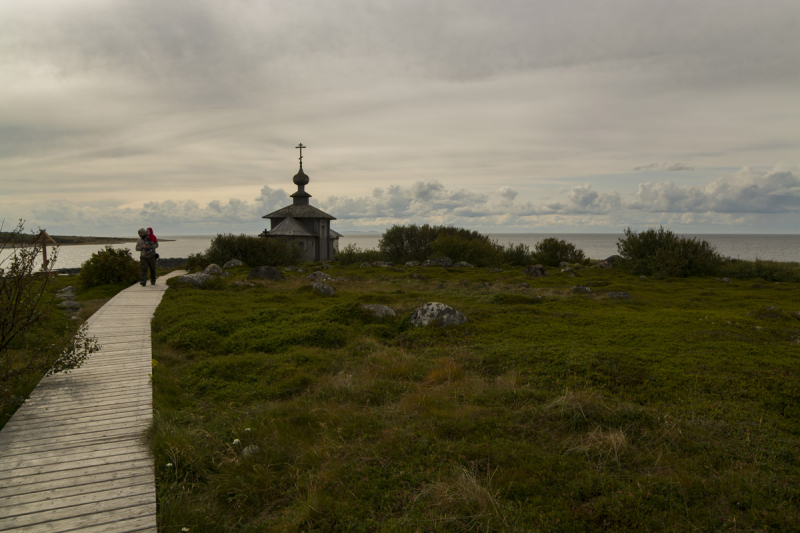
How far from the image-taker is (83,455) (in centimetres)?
562

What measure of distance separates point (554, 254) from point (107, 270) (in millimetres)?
30205

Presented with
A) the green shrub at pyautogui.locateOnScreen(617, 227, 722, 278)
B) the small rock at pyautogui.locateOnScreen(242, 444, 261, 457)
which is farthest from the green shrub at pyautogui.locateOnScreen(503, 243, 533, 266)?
the small rock at pyautogui.locateOnScreen(242, 444, 261, 457)

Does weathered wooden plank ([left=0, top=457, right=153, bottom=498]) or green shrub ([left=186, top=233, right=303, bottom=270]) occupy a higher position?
green shrub ([left=186, top=233, right=303, bottom=270])

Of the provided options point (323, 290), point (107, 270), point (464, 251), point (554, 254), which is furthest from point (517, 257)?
point (107, 270)

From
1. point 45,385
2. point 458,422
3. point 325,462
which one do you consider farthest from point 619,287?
point 45,385

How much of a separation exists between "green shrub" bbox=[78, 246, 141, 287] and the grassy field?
8.82 meters

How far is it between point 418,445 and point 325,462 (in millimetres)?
1211

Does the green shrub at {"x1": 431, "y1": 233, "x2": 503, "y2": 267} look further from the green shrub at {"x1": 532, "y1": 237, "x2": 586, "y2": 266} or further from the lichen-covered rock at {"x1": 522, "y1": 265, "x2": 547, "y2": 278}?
the lichen-covered rock at {"x1": 522, "y1": 265, "x2": 547, "y2": 278}

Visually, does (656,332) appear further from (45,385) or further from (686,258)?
(686,258)

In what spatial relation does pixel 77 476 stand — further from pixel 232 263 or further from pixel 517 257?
pixel 517 257

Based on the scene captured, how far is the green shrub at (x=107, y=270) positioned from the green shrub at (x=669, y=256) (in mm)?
27766

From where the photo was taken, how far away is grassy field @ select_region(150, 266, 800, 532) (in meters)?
4.75

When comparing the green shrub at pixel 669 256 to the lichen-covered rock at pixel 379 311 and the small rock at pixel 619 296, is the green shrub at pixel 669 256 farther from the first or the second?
the lichen-covered rock at pixel 379 311

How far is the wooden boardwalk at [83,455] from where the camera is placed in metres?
4.57
